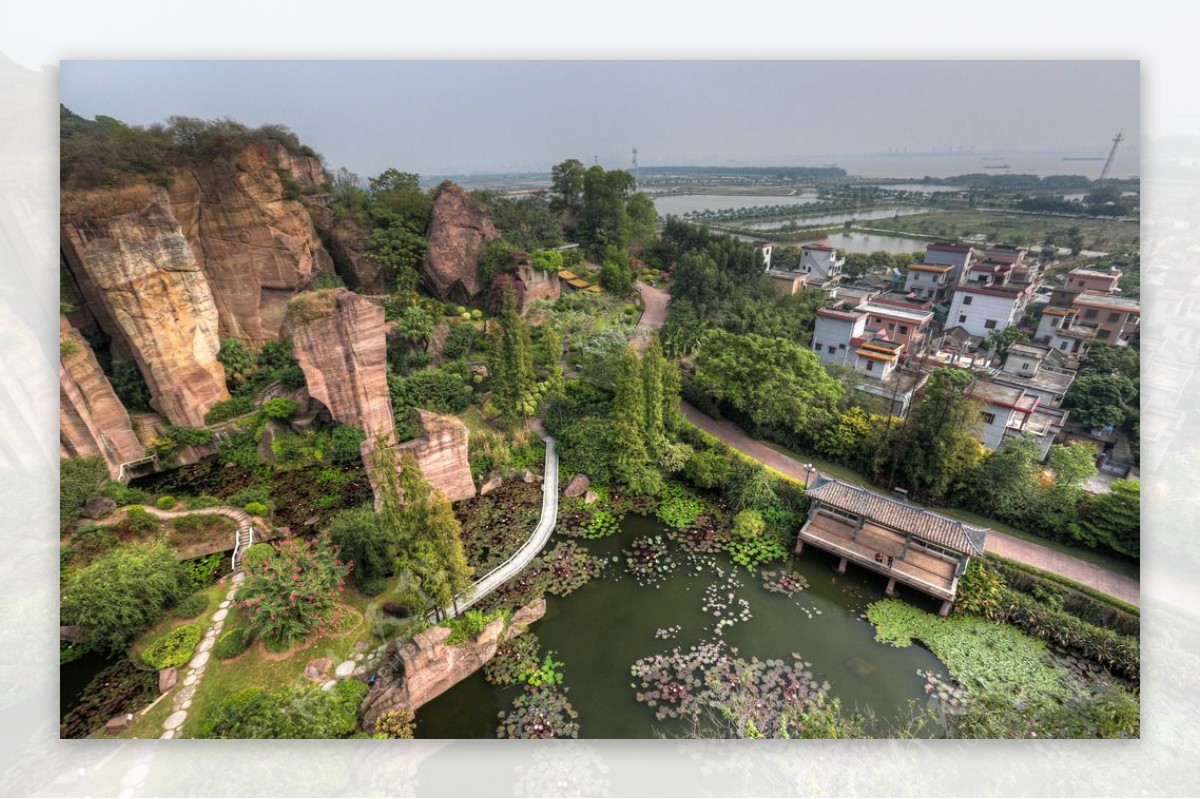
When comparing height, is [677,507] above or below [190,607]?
below

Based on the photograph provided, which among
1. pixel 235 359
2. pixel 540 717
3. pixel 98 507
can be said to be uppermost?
pixel 235 359

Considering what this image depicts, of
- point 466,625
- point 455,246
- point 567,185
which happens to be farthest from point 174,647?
point 567,185

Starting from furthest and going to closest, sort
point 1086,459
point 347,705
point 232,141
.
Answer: point 232,141 → point 1086,459 → point 347,705

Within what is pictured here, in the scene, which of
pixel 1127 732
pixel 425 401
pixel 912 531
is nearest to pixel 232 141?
pixel 425 401

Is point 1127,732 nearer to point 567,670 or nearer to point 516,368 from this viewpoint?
point 567,670

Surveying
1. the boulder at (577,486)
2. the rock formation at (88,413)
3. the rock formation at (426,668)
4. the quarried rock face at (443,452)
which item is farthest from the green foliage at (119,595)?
the boulder at (577,486)

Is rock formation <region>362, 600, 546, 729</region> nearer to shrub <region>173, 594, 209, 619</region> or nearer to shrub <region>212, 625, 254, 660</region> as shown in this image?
shrub <region>212, 625, 254, 660</region>

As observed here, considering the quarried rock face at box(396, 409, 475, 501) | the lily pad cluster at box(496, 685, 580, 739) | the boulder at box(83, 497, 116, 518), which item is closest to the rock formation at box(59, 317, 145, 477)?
the boulder at box(83, 497, 116, 518)

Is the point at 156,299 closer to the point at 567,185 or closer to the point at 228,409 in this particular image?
the point at 228,409
